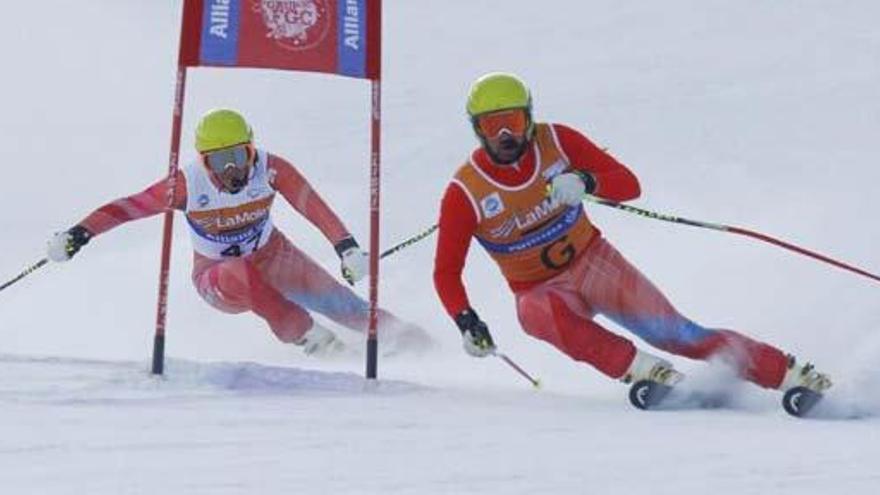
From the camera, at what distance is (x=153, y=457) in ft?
17.0

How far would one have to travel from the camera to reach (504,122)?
22.9 feet

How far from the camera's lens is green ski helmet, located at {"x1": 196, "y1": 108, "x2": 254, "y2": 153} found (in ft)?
27.0

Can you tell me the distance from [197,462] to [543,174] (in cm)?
250

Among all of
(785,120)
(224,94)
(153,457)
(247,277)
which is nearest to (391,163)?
(785,120)

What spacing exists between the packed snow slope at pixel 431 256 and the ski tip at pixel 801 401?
8 centimetres

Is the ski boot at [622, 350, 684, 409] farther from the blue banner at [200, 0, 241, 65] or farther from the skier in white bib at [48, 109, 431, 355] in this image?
the blue banner at [200, 0, 241, 65]

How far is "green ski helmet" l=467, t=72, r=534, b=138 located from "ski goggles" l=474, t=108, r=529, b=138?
0.06ft

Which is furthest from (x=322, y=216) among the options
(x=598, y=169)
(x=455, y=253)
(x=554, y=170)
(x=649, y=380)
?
(x=649, y=380)

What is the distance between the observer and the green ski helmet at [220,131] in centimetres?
822

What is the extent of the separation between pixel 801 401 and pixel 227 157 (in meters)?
3.23

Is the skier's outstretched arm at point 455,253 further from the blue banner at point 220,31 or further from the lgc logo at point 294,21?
the blue banner at point 220,31

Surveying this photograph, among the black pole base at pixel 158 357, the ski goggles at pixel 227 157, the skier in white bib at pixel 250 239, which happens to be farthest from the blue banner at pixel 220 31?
the black pole base at pixel 158 357

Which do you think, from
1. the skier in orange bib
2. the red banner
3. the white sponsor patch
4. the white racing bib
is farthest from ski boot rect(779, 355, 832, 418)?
the white racing bib

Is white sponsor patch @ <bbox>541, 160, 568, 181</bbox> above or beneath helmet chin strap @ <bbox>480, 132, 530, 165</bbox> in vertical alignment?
beneath
